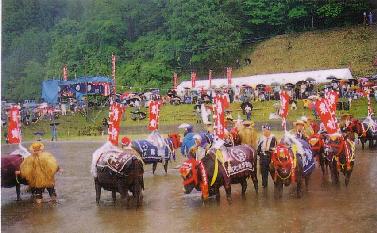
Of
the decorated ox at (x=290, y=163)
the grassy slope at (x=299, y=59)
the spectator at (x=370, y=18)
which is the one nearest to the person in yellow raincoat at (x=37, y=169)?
the decorated ox at (x=290, y=163)

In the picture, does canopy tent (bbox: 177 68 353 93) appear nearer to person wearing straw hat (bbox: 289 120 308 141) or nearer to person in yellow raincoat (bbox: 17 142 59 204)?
person wearing straw hat (bbox: 289 120 308 141)

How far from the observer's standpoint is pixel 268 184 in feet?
38.1

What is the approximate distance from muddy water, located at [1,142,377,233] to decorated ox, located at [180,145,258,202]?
1.18 feet

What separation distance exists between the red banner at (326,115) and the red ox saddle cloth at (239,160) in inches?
64.3

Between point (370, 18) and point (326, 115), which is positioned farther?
point (370, 18)

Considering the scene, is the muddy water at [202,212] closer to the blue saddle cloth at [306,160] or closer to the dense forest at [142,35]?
the blue saddle cloth at [306,160]

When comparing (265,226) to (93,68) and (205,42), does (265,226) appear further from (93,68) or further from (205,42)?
(93,68)

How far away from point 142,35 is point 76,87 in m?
4.44

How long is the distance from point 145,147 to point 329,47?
10.1 meters

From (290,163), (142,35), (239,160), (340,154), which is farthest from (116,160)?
(142,35)

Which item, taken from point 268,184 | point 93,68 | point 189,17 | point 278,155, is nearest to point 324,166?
point 268,184

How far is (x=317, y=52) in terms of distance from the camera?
63.2ft

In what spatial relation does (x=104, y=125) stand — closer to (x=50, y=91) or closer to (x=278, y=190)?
(x=50, y=91)

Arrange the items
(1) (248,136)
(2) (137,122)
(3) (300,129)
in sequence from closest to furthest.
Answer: (1) (248,136), (3) (300,129), (2) (137,122)
